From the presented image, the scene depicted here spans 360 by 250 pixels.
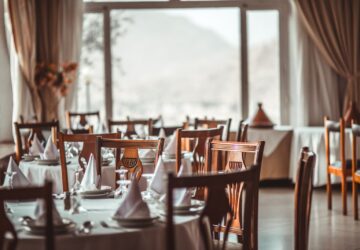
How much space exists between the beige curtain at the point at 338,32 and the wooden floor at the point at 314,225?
167 centimetres

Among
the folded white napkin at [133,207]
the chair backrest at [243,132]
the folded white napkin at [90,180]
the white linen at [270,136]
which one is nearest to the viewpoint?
the folded white napkin at [133,207]

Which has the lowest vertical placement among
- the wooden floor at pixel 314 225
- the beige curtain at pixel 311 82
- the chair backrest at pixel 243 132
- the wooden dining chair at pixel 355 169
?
the wooden floor at pixel 314 225

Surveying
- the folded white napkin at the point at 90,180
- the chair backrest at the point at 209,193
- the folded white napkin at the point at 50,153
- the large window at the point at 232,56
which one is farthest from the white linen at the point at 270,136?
the chair backrest at the point at 209,193

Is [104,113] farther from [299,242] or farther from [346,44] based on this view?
[299,242]

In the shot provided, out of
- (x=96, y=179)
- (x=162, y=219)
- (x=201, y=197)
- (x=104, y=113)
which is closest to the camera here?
(x=162, y=219)

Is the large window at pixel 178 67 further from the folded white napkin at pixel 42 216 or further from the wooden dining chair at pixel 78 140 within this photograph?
the folded white napkin at pixel 42 216

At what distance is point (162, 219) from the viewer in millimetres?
2789

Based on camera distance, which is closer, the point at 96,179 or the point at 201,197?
the point at 96,179

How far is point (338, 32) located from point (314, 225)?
132 inches

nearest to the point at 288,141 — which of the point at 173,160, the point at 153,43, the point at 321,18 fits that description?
the point at 321,18

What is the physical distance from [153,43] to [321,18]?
4688 millimetres

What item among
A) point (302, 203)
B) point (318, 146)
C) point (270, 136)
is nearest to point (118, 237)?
point (302, 203)

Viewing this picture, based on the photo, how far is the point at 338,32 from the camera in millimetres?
8641

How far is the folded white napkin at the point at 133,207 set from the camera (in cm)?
270
